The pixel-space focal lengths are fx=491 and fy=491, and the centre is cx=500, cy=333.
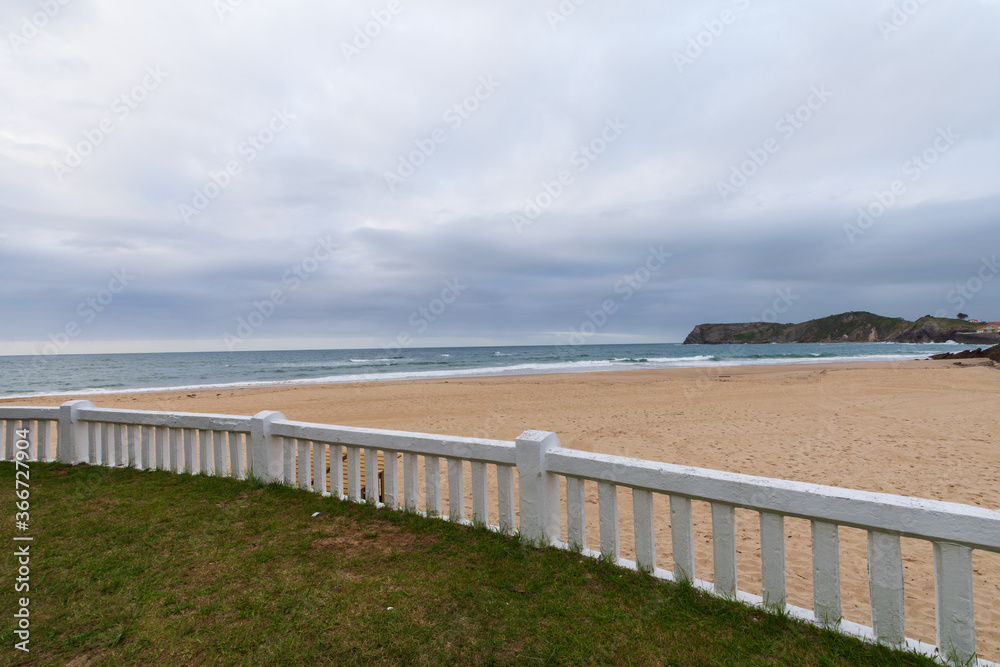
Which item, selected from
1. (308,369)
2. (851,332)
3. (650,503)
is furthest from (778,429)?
(851,332)

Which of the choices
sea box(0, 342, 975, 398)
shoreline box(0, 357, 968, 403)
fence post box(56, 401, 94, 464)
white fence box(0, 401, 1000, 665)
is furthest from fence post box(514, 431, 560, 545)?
sea box(0, 342, 975, 398)

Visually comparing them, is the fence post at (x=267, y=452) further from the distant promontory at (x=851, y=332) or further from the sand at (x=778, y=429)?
the distant promontory at (x=851, y=332)

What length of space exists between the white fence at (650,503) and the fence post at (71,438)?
2.85 feet

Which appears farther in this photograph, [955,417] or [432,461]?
[955,417]

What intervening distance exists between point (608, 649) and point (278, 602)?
5.54 ft

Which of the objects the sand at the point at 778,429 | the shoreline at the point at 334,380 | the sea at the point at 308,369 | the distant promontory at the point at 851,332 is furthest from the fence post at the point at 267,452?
the distant promontory at the point at 851,332

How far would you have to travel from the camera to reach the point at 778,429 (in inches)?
382

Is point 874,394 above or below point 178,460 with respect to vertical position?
below

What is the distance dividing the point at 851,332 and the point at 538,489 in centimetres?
13797

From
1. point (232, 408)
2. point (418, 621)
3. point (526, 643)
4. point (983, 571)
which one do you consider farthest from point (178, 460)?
point (232, 408)

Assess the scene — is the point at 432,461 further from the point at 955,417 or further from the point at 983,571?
the point at 955,417

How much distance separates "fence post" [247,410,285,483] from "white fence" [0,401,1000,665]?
11 millimetres

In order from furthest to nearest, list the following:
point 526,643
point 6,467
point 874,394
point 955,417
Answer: point 874,394 < point 955,417 < point 6,467 < point 526,643

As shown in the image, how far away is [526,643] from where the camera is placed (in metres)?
2.22
